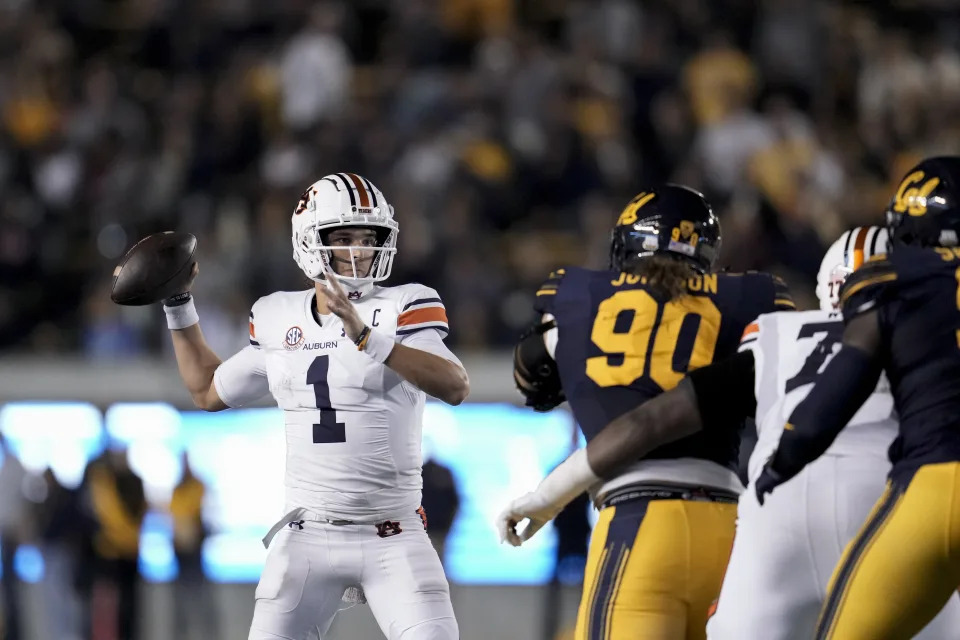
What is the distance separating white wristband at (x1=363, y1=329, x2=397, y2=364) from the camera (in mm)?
4754

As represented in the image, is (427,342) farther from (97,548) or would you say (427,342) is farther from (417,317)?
(97,548)

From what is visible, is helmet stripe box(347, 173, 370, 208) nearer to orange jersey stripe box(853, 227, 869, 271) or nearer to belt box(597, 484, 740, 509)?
belt box(597, 484, 740, 509)

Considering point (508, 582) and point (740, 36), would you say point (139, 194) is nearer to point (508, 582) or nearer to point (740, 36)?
point (508, 582)

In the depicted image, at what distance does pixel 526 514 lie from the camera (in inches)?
176

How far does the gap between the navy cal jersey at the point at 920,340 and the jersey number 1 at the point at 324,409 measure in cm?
186

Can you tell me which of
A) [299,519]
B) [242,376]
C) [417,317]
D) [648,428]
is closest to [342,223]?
[417,317]

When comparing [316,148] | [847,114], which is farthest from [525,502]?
[847,114]

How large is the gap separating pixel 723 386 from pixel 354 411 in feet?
4.43

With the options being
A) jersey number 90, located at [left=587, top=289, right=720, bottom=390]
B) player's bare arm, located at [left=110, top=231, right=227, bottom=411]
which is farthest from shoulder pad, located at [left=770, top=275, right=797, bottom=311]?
player's bare arm, located at [left=110, top=231, right=227, bottom=411]

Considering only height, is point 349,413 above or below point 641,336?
below

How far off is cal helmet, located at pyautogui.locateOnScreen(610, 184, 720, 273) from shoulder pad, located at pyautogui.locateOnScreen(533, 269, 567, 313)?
184mm

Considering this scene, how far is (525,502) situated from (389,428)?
738 mm

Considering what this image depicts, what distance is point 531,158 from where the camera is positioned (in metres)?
11.9

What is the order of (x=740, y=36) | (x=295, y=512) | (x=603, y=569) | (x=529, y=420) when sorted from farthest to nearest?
(x=740, y=36) < (x=529, y=420) < (x=295, y=512) < (x=603, y=569)
